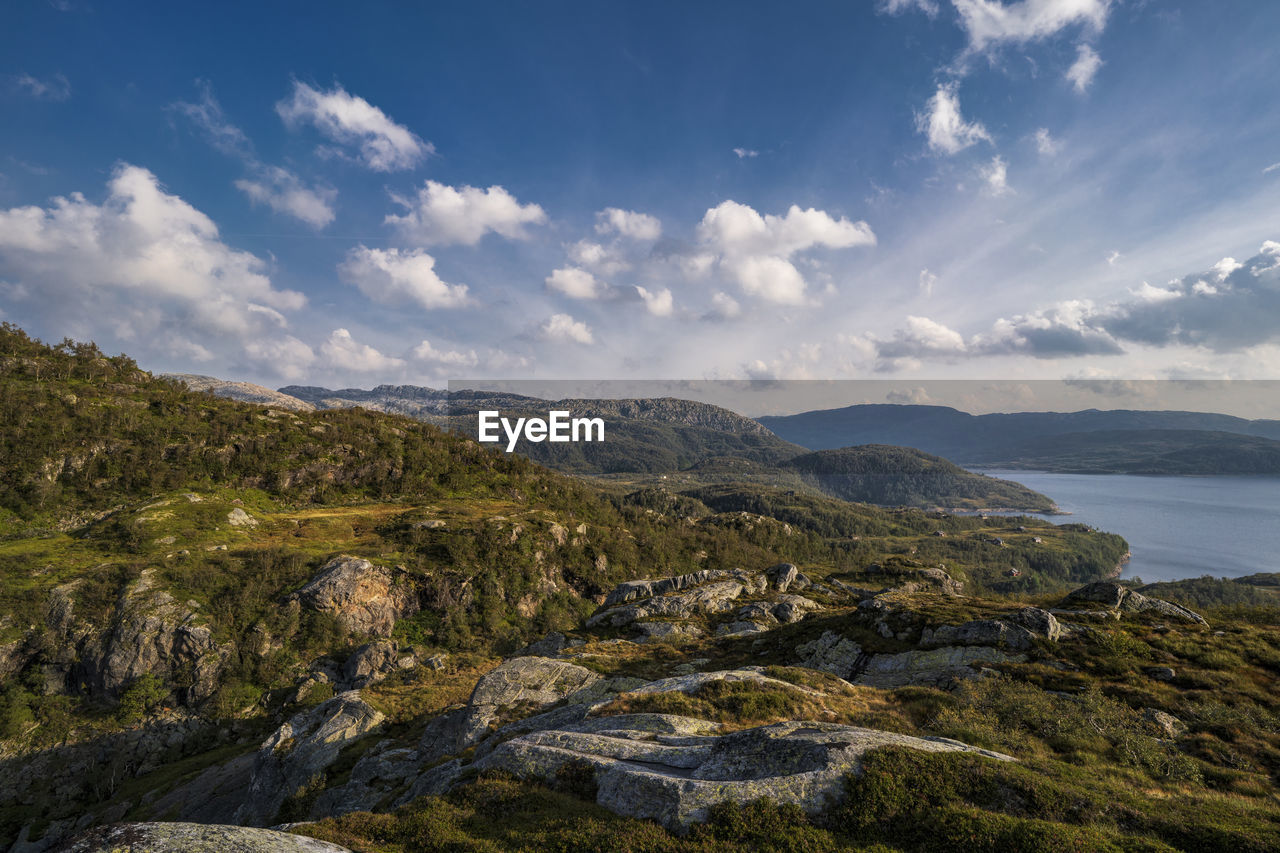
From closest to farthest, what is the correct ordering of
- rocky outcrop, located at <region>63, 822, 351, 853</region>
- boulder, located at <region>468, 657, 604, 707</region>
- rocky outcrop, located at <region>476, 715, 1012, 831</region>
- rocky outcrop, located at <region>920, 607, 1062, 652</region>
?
rocky outcrop, located at <region>63, 822, 351, 853</region> < rocky outcrop, located at <region>476, 715, 1012, 831</region> < boulder, located at <region>468, 657, 604, 707</region> < rocky outcrop, located at <region>920, 607, 1062, 652</region>

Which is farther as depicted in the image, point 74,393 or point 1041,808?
point 74,393

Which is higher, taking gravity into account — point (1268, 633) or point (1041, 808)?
point (1041, 808)

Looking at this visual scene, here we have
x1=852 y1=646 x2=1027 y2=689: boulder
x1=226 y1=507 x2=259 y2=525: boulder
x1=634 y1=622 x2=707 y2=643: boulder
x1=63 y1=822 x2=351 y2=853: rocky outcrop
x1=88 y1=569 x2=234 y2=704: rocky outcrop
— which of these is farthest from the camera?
x1=226 y1=507 x2=259 y2=525: boulder

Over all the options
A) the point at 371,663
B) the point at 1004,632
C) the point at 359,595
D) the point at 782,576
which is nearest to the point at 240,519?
the point at 359,595

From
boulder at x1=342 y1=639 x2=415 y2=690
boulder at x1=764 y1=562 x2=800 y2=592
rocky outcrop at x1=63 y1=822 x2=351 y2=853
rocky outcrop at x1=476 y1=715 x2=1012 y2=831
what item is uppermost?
rocky outcrop at x1=63 y1=822 x2=351 y2=853

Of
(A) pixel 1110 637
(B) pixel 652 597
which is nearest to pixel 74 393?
(B) pixel 652 597

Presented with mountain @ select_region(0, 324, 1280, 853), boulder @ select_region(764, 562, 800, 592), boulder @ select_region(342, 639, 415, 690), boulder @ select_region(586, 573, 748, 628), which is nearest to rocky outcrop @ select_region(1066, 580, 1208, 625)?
mountain @ select_region(0, 324, 1280, 853)

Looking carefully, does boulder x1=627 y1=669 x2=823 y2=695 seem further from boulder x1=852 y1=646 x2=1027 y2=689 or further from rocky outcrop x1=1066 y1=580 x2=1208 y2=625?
rocky outcrop x1=1066 y1=580 x2=1208 y2=625

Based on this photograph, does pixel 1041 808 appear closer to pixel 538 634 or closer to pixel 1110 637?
pixel 1110 637
